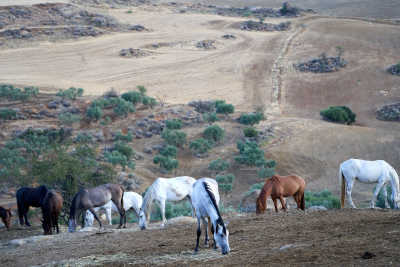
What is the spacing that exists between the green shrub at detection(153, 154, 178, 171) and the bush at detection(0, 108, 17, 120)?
38.4ft

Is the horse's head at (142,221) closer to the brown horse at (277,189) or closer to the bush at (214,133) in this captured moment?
the brown horse at (277,189)

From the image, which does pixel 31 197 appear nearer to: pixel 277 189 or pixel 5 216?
pixel 5 216

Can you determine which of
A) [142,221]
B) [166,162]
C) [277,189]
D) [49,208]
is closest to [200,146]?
[166,162]

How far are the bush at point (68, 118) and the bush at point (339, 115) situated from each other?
61.0 feet

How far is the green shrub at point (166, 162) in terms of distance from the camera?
28.3 metres

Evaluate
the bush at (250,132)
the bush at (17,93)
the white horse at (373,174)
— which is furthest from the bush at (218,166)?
the bush at (17,93)

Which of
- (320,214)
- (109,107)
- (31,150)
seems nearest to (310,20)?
(109,107)

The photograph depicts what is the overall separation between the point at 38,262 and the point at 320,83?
128 ft

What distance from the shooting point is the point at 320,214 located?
12.0m

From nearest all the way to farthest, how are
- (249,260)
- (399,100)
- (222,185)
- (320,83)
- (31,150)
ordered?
(249,260) < (222,185) < (31,150) < (399,100) < (320,83)

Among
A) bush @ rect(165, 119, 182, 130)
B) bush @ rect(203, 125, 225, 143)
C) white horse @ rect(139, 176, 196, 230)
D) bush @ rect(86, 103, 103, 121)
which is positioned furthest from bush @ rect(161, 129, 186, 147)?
white horse @ rect(139, 176, 196, 230)

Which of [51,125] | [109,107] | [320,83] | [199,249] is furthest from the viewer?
[320,83]

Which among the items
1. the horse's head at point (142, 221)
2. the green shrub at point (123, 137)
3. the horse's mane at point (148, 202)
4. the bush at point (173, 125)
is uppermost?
the horse's mane at point (148, 202)

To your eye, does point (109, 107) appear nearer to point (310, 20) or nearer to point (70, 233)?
point (70, 233)
